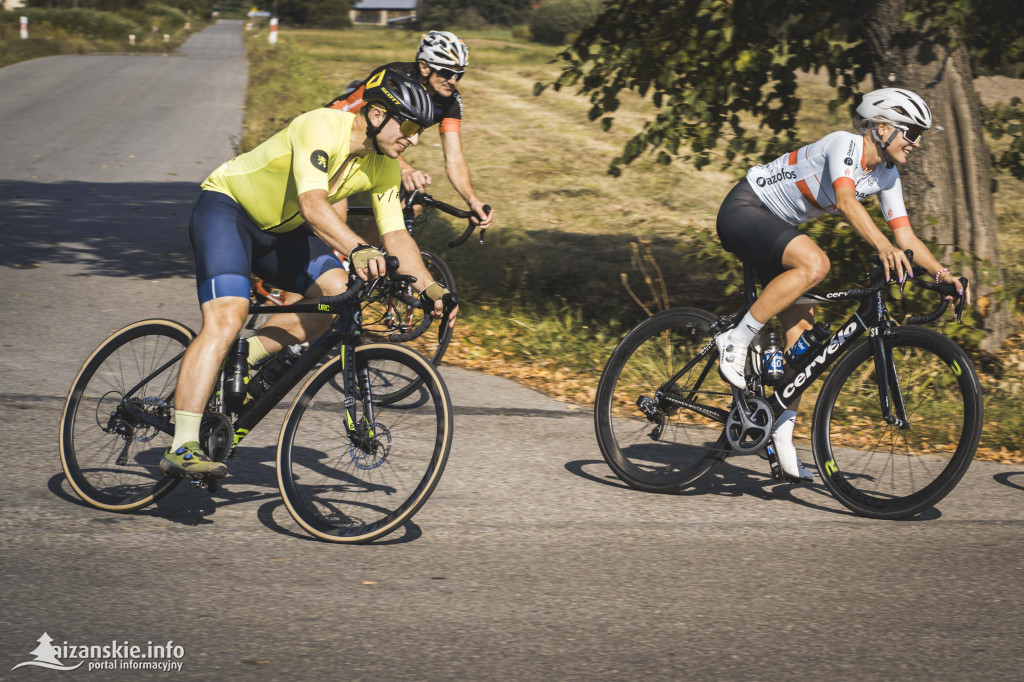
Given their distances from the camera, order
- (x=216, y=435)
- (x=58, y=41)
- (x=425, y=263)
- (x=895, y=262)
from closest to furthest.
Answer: (x=216, y=435)
(x=895, y=262)
(x=425, y=263)
(x=58, y=41)

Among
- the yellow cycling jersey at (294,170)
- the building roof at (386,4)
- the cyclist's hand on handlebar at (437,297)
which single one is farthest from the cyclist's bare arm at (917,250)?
the building roof at (386,4)

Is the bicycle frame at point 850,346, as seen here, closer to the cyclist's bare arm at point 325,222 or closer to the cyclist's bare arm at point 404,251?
the cyclist's bare arm at point 404,251

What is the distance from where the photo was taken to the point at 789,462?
4906 millimetres

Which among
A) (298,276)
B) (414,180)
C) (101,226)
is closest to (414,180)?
(414,180)

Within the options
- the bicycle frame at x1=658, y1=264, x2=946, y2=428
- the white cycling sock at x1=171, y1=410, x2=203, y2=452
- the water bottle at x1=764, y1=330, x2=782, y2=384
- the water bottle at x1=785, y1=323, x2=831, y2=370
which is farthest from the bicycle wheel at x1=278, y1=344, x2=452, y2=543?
the water bottle at x1=785, y1=323, x2=831, y2=370

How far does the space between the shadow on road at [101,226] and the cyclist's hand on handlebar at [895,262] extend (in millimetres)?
6692

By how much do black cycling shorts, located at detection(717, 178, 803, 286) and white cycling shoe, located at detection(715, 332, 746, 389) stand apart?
0.45m

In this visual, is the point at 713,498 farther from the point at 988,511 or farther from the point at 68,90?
the point at 68,90

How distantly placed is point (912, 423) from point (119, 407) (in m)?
3.67

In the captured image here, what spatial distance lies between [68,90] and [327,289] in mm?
22699

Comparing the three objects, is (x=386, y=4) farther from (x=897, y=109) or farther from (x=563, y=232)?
(x=897, y=109)

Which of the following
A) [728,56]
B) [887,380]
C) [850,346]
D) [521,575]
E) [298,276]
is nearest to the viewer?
[521,575]

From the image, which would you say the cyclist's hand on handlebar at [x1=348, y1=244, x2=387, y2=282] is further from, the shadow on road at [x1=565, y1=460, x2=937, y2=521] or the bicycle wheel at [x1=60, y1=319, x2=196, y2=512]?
the shadow on road at [x1=565, y1=460, x2=937, y2=521]

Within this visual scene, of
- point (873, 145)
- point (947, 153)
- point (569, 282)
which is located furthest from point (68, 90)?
point (873, 145)
